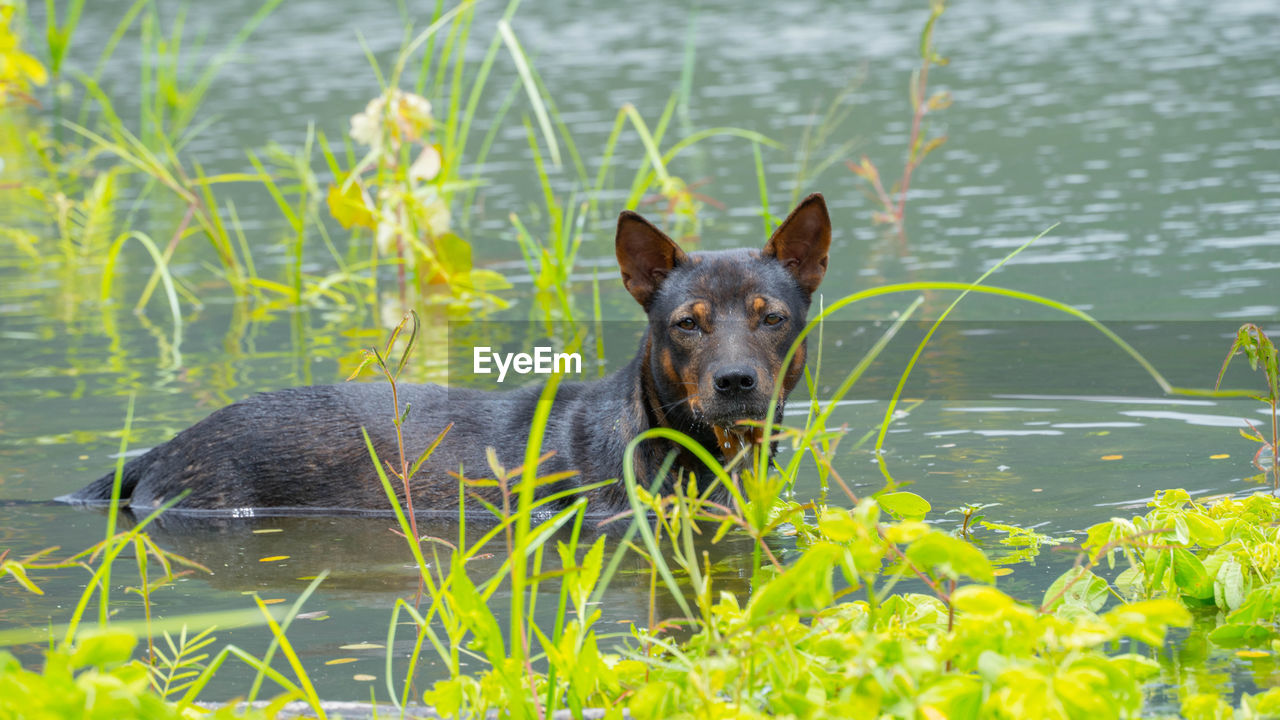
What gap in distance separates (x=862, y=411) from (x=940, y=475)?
1.21m

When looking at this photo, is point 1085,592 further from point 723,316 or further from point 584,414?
point 584,414

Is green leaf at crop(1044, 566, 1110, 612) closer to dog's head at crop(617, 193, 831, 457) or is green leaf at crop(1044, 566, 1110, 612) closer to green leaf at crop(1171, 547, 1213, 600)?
green leaf at crop(1171, 547, 1213, 600)

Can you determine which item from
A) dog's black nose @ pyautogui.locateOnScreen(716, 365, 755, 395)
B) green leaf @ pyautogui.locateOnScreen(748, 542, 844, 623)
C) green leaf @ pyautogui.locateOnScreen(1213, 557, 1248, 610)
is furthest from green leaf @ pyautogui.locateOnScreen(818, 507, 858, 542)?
dog's black nose @ pyautogui.locateOnScreen(716, 365, 755, 395)

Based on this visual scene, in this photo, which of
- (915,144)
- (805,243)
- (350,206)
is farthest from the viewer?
(915,144)

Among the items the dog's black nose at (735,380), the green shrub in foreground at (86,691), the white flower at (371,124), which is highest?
the white flower at (371,124)

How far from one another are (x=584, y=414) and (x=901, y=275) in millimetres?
4673

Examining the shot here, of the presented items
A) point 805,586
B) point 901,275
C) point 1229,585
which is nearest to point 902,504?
point 805,586

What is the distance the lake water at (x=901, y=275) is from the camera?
5.61 m

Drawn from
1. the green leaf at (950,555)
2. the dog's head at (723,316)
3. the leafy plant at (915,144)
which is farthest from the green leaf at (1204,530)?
the leafy plant at (915,144)

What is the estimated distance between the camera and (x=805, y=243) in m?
5.75

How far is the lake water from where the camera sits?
18.4 feet

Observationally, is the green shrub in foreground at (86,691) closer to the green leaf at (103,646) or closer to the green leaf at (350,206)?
the green leaf at (103,646)

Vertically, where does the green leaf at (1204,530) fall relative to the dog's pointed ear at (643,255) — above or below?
below

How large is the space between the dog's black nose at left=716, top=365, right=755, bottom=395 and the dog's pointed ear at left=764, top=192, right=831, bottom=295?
2.20 ft
